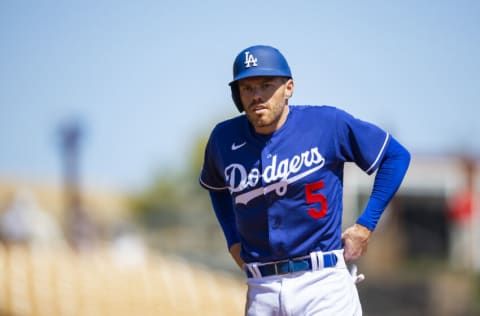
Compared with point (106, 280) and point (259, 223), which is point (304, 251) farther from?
point (106, 280)

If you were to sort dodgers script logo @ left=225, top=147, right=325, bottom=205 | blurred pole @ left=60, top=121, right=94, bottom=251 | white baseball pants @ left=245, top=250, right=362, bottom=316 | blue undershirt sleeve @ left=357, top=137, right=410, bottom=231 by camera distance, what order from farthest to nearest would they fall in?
blurred pole @ left=60, top=121, right=94, bottom=251 < blue undershirt sleeve @ left=357, top=137, right=410, bottom=231 < dodgers script logo @ left=225, top=147, right=325, bottom=205 < white baseball pants @ left=245, top=250, right=362, bottom=316

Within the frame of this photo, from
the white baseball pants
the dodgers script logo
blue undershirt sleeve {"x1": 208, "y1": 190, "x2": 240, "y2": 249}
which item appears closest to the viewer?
the white baseball pants

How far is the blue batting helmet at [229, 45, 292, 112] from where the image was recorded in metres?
4.27

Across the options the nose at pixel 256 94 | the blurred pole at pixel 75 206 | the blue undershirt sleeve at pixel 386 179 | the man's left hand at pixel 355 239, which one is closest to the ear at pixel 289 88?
the nose at pixel 256 94

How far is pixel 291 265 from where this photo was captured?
14.1ft

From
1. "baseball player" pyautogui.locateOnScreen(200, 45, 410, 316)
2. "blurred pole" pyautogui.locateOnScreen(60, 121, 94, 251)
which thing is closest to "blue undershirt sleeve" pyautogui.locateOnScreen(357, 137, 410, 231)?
"baseball player" pyautogui.locateOnScreen(200, 45, 410, 316)

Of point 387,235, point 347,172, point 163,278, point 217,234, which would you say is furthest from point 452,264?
point 163,278

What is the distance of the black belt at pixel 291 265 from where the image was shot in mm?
4289

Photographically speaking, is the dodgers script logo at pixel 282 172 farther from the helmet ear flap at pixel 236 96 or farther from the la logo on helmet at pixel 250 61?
the la logo on helmet at pixel 250 61

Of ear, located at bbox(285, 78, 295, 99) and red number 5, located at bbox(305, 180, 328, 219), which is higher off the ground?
ear, located at bbox(285, 78, 295, 99)

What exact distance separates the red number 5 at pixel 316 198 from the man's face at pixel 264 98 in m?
0.39

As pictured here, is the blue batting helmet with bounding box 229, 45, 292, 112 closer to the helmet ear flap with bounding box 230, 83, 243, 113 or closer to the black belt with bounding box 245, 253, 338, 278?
the helmet ear flap with bounding box 230, 83, 243, 113

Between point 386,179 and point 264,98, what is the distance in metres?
0.80

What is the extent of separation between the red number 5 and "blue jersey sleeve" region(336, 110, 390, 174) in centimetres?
21
